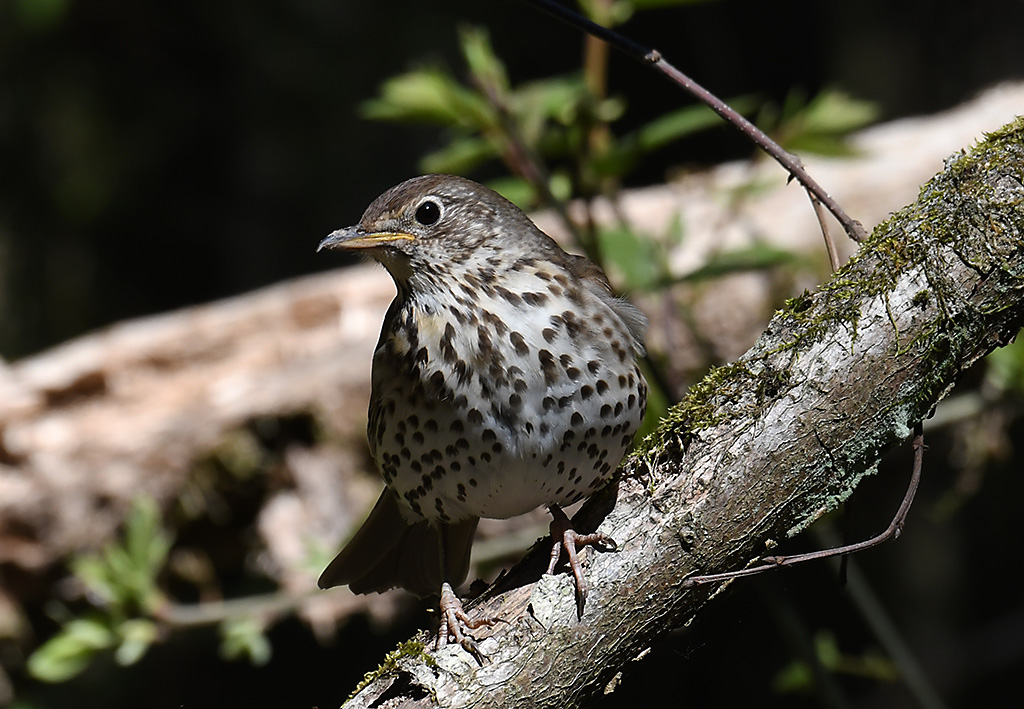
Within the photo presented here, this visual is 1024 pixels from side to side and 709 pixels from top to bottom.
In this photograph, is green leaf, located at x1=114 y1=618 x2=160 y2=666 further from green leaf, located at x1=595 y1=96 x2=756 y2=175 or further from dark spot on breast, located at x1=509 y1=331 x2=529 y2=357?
green leaf, located at x1=595 y1=96 x2=756 y2=175

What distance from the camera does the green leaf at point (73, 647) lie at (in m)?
2.97

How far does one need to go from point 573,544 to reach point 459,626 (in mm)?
253

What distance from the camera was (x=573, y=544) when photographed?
1882 mm

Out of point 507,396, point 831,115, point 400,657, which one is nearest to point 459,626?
point 400,657

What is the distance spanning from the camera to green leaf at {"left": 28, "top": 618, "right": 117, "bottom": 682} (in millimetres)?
2969

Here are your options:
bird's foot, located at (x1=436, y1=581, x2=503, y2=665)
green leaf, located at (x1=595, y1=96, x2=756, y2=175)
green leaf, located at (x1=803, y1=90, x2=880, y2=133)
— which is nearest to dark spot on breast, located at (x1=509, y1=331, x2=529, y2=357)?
bird's foot, located at (x1=436, y1=581, x2=503, y2=665)

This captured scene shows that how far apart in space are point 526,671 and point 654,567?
0.92 feet

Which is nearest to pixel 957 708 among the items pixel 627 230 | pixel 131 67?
pixel 627 230

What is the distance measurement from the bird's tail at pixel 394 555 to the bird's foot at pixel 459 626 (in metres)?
0.60

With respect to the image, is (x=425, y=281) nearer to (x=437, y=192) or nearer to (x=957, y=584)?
(x=437, y=192)

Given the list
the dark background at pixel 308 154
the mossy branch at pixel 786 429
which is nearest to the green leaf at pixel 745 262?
the mossy branch at pixel 786 429

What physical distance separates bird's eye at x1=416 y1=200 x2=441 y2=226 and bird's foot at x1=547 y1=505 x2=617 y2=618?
0.75 m

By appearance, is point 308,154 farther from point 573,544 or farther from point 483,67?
point 573,544

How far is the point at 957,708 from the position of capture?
5.18 metres
